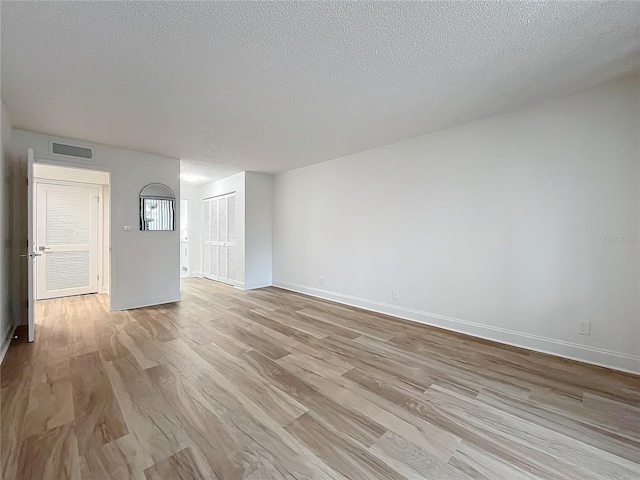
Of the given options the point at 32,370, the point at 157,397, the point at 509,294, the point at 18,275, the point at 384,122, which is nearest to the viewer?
the point at 157,397

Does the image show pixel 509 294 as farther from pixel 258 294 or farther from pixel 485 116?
pixel 258 294

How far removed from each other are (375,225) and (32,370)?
411cm

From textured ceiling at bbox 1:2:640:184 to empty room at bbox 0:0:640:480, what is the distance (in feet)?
0.07

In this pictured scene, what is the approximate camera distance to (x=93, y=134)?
11.7 feet

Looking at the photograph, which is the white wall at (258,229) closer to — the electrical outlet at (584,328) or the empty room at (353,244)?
the empty room at (353,244)

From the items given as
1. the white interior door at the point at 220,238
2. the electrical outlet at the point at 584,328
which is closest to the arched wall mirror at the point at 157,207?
the white interior door at the point at 220,238

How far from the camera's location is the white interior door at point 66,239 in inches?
189

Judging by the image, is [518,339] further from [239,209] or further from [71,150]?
[71,150]

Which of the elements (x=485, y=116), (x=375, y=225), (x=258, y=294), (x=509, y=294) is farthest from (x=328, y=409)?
(x=258, y=294)

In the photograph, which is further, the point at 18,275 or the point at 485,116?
the point at 18,275

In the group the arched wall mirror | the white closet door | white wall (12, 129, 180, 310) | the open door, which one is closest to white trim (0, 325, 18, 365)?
the open door

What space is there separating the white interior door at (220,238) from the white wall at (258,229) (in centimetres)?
53

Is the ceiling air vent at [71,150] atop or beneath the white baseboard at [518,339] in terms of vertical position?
atop

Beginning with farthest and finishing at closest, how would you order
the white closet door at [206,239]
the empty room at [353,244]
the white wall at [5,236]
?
the white closet door at [206,239]
the white wall at [5,236]
the empty room at [353,244]
